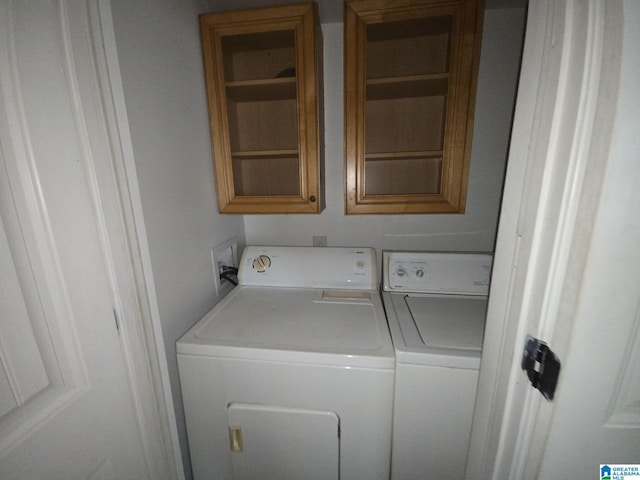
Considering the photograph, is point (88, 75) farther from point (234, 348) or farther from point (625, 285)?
point (625, 285)

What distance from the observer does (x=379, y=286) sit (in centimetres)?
134

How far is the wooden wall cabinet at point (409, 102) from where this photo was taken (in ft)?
3.25

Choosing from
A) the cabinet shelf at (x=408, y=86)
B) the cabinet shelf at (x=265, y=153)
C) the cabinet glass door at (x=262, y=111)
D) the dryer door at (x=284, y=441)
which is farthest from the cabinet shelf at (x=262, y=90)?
the dryer door at (x=284, y=441)

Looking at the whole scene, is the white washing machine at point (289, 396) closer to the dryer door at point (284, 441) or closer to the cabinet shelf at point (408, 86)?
the dryer door at point (284, 441)

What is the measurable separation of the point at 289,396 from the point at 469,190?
136cm

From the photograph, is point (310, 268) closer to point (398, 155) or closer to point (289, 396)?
point (289, 396)

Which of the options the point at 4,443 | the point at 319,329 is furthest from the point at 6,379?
the point at 319,329

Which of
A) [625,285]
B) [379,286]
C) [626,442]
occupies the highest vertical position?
[625,285]

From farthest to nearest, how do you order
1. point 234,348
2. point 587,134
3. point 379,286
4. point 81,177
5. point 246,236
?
point 246,236, point 379,286, point 234,348, point 81,177, point 587,134

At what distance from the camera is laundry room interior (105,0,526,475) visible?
2.53 feet

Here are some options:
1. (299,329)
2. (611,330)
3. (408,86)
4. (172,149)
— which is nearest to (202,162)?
(172,149)

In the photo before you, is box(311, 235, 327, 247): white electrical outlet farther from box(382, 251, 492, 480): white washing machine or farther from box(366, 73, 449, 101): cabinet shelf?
box(366, 73, 449, 101): cabinet shelf

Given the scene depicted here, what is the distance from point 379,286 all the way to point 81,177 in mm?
1234

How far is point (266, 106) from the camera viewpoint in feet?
4.08
